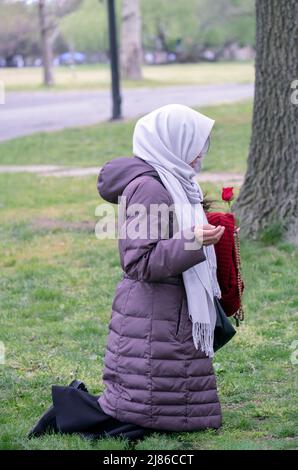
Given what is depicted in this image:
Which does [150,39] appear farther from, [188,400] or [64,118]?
[188,400]

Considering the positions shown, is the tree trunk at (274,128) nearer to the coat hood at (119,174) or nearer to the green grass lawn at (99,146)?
the coat hood at (119,174)

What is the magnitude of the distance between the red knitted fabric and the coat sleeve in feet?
0.96

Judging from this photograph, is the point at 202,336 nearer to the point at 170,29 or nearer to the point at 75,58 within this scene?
the point at 170,29

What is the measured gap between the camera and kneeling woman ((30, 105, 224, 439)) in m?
3.90

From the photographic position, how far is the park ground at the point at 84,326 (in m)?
4.24

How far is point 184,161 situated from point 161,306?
62 centimetres

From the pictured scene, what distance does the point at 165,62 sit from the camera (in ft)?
234

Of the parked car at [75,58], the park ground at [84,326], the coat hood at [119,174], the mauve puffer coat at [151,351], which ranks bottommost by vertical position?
the parked car at [75,58]

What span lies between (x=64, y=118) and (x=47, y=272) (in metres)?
13.2
